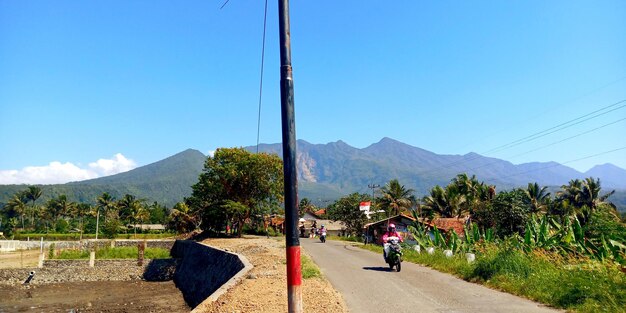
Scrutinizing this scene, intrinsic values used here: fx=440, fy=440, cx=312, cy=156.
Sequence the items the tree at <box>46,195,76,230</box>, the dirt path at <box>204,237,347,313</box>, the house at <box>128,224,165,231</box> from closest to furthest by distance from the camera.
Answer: the dirt path at <box>204,237,347,313</box>
the house at <box>128,224,165,231</box>
the tree at <box>46,195,76,230</box>

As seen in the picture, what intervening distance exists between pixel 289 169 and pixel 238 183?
39222 millimetres

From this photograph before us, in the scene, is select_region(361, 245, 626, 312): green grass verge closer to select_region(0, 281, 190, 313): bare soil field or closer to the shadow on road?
the shadow on road

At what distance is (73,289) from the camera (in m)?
34.9

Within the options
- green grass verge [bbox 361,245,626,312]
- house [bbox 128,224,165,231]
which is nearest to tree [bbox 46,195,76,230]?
house [bbox 128,224,165,231]

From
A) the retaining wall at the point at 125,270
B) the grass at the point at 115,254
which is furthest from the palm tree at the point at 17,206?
the retaining wall at the point at 125,270

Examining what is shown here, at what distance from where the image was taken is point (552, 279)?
31.3 feet

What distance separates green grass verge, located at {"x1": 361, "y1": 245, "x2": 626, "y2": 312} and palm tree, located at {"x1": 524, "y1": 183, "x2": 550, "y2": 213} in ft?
148

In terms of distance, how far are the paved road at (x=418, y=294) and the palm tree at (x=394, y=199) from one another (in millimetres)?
49019

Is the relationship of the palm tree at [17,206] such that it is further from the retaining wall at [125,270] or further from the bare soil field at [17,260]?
the retaining wall at [125,270]

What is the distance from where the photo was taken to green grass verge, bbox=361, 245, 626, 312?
769cm

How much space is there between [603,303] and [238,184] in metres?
38.5

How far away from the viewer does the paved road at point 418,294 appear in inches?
334

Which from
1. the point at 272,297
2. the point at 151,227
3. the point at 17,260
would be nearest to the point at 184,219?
the point at 17,260

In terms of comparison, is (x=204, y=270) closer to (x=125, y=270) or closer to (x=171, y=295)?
(x=171, y=295)
